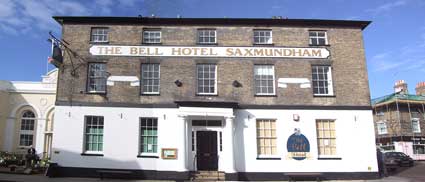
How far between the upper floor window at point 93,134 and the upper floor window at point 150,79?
255 cm

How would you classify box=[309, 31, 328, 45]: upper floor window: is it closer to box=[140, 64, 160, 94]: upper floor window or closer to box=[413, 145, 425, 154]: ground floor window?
box=[140, 64, 160, 94]: upper floor window

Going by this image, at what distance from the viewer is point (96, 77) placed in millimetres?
16406

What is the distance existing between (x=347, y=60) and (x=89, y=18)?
13.1 meters

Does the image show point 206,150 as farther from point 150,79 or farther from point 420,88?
point 420,88

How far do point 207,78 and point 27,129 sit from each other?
51.4 feet

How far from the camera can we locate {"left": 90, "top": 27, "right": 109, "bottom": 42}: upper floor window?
1675 cm

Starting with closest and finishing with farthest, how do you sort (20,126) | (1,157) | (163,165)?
(163,165)
(1,157)
(20,126)

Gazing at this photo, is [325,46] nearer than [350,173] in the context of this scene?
No

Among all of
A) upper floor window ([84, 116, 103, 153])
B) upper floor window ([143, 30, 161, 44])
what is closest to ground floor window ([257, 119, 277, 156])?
upper floor window ([143, 30, 161, 44])

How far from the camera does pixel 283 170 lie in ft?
51.3

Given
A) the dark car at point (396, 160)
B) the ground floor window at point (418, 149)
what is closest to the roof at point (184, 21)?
the dark car at point (396, 160)

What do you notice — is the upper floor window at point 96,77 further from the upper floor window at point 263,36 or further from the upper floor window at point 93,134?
→ the upper floor window at point 263,36

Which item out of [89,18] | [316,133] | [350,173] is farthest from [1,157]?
[350,173]

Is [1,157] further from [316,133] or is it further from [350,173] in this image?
[350,173]
